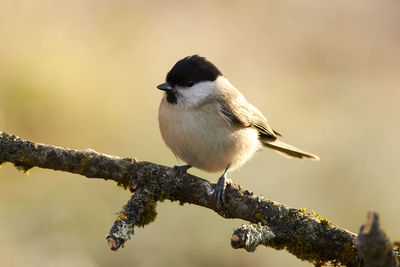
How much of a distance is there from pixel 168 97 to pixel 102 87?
136 inches

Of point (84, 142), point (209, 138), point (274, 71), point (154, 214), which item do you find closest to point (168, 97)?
point (209, 138)

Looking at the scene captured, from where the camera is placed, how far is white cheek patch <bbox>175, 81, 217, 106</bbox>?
4.79 meters

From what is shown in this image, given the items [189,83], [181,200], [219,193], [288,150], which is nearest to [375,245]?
[219,193]

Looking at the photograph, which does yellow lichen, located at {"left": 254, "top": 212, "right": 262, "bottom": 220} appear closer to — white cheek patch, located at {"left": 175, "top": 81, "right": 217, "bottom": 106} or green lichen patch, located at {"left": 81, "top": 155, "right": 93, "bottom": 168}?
green lichen patch, located at {"left": 81, "top": 155, "right": 93, "bottom": 168}

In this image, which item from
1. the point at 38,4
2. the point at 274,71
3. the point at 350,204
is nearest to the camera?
the point at 350,204

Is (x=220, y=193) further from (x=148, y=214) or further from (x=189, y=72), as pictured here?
(x=189, y=72)

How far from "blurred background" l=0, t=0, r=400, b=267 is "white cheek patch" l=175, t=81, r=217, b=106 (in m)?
1.70

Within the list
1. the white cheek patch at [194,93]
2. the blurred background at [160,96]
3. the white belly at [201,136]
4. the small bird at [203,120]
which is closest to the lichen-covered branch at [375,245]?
the small bird at [203,120]

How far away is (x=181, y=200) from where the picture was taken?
3.76 meters

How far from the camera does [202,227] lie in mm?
5906


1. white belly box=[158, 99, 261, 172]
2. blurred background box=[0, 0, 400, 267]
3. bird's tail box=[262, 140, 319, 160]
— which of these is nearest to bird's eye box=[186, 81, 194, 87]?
white belly box=[158, 99, 261, 172]

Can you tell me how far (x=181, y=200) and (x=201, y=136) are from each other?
1.00 metres

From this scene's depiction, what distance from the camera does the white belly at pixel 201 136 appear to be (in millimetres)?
4637

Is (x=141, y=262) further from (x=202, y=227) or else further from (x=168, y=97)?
(x=168, y=97)
